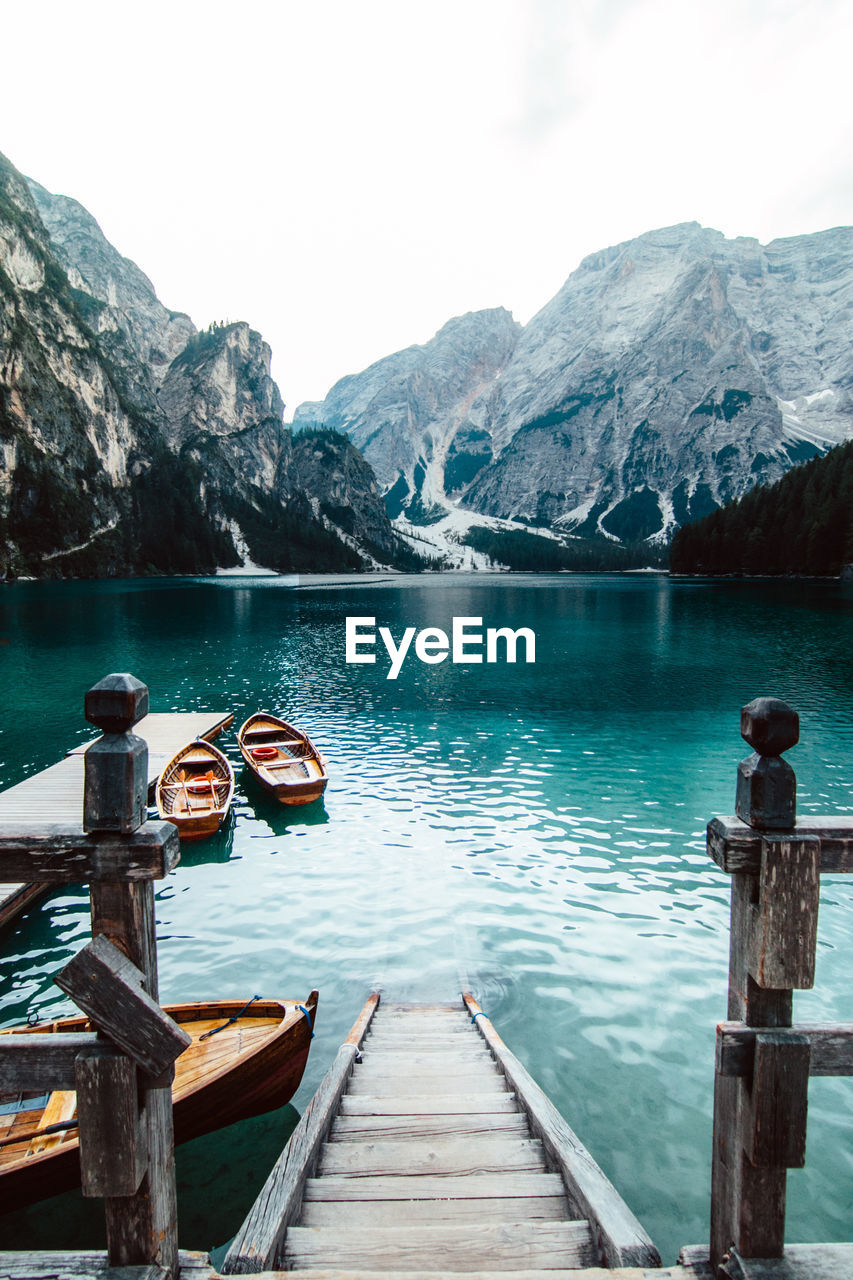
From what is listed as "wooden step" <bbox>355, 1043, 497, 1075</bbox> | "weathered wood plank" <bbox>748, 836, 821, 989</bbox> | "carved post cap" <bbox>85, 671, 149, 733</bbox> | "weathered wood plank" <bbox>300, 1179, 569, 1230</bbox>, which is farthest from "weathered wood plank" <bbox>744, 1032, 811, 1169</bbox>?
"wooden step" <bbox>355, 1043, 497, 1075</bbox>

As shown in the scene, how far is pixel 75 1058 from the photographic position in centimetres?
352

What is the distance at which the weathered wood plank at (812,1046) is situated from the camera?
3660 millimetres

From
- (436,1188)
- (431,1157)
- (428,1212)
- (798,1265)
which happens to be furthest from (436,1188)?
(798,1265)

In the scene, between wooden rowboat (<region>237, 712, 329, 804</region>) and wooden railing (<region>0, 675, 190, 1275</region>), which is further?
wooden rowboat (<region>237, 712, 329, 804</region>)

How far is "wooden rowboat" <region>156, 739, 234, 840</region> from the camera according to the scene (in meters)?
17.5

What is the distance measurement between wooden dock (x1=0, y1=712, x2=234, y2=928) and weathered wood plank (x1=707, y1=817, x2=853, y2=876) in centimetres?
1183

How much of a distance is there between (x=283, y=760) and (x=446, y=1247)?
18.5 metres

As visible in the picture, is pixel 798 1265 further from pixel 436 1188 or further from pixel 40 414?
pixel 40 414

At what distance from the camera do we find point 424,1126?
233 inches

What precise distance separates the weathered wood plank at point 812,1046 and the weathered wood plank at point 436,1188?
7.81ft

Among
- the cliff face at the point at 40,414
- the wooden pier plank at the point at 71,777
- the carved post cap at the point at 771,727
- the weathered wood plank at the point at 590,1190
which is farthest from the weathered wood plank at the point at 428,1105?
the cliff face at the point at 40,414

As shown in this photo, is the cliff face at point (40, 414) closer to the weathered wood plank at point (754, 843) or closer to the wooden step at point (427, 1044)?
the wooden step at point (427, 1044)

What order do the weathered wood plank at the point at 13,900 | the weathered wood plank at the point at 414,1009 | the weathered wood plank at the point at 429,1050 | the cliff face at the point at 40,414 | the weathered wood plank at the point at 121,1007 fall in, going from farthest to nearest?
1. the cliff face at the point at 40,414
2. the weathered wood plank at the point at 13,900
3. the weathered wood plank at the point at 414,1009
4. the weathered wood plank at the point at 429,1050
5. the weathered wood plank at the point at 121,1007

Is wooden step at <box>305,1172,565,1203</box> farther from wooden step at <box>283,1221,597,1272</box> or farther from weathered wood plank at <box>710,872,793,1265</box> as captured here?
weathered wood plank at <box>710,872,793,1265</box>
